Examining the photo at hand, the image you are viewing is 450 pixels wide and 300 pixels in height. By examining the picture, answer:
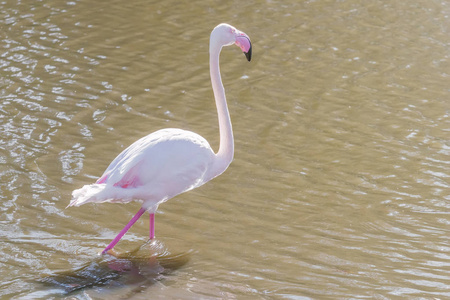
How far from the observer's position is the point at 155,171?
5.42m

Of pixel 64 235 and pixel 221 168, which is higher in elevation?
pixel 221 168

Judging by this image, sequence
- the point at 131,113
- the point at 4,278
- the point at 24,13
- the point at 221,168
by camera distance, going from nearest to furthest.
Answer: the point at 4,278, the point at 221,168, the point at 131,113, the point at 24,13

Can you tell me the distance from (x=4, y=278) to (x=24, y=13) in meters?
6.39

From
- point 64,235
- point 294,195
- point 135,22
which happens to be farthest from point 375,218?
point 135,22

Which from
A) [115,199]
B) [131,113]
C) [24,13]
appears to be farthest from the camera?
[24,13]

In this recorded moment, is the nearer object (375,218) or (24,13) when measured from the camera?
(375,218)

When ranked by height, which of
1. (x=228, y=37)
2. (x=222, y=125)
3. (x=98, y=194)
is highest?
(x=228, y=37)

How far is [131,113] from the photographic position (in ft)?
26.1

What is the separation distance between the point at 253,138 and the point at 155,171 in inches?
89.7

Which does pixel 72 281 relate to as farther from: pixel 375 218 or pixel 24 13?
pixel 24 13

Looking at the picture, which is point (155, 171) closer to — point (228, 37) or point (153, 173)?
point (153, 173)

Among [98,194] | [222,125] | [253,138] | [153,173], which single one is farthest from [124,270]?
[253,138]

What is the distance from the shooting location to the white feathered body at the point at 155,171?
538cm

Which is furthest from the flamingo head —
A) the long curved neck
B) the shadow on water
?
the shadow on water
